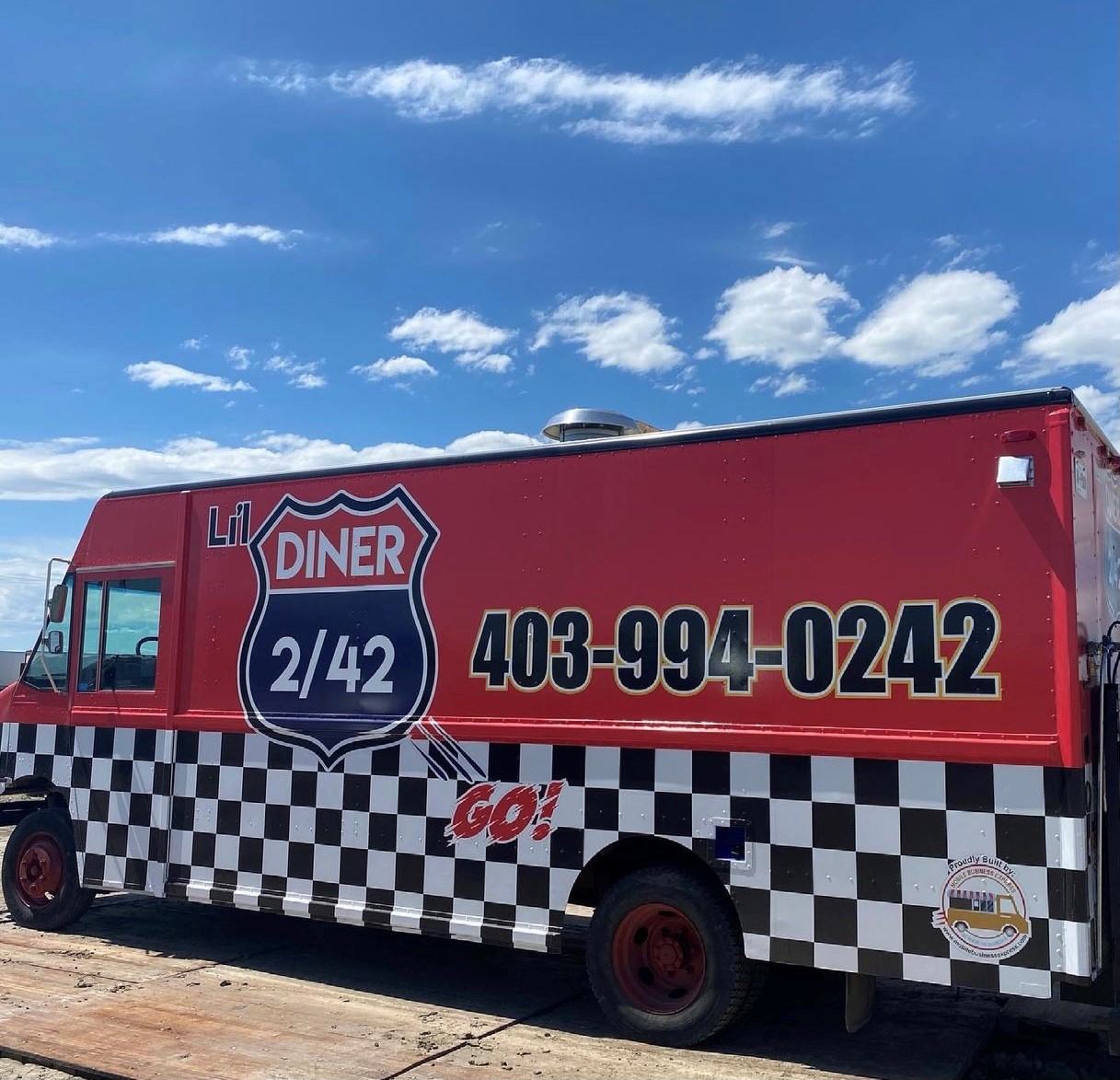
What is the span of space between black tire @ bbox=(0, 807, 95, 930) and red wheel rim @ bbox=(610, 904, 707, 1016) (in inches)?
165

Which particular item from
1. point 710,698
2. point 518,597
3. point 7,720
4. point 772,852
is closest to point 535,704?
point 518,597

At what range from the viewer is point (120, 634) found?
24.8 feet

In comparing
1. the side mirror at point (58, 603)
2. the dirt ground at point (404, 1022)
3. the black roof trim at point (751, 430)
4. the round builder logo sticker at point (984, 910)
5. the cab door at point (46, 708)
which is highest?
the black roof trim at point (751, 430)

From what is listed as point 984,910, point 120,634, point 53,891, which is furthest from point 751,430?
point 53,891

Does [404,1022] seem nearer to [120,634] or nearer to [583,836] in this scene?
[583,836]

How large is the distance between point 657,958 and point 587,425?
3.02m

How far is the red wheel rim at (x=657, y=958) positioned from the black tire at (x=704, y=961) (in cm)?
2

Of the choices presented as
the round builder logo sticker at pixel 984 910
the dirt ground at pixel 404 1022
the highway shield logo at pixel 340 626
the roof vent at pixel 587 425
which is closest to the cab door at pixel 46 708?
the dirt ground at pixel 404 1022

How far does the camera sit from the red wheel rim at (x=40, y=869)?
7656 mm

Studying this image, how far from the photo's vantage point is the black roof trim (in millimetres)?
4762

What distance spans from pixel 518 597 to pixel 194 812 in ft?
8.95

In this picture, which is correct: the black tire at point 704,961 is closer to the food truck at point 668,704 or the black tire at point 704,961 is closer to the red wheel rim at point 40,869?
the food truck at point 668,704

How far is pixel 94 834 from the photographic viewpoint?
7.38m

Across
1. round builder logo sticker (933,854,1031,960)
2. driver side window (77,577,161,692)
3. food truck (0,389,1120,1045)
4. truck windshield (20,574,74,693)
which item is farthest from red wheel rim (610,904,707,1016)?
truck windshield (20,574,74,693)
